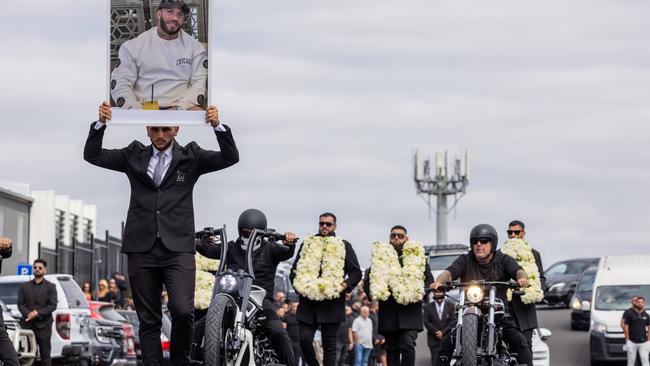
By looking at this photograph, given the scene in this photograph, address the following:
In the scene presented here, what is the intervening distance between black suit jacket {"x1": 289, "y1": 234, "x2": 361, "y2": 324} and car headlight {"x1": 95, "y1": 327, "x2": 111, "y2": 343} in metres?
8.66

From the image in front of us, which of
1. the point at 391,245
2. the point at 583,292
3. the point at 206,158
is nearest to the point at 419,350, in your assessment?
the point at 583,292

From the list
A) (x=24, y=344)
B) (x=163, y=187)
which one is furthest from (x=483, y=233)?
(x=24, y=344)

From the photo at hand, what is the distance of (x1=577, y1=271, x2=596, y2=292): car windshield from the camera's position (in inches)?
1705

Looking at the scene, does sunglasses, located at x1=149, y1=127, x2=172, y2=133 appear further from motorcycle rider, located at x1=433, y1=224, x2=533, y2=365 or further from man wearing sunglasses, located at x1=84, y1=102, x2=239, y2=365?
motorcycle rider, located at x1=433, y1=224, x2=533, y2=365

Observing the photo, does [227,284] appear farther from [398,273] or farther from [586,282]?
[586,282]

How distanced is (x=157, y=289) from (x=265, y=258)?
8.97 feet

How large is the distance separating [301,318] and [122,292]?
785 inches

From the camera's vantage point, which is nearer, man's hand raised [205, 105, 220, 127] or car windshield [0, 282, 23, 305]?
man's hand raised [205, 105, 220, 127]

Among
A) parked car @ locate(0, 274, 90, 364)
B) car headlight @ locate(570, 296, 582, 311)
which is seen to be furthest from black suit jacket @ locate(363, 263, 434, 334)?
car headlight @ locate(570, 296, 582, 311)

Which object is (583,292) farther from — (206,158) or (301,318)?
(206,158)

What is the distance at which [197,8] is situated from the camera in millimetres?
11789

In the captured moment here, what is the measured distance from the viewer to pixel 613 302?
118 feet

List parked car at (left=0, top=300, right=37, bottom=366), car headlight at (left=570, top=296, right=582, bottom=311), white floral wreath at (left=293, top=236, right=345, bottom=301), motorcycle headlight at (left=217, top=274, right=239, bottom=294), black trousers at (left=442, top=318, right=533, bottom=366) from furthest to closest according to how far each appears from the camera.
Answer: car headlight at (left=570, top=296, right=582, bottom=311) < parked car at (left=0, top=300, right=37, bottom=366) < white floral wreath at (left=293, top=236, right=345, bottom=301) < black trousers at (left=442, top=318, right=533, bottom=366) < motorcycle headlight at (left=217, top=274, right=239, bottom=294)

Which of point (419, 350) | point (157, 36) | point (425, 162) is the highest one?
point (425, 162)
